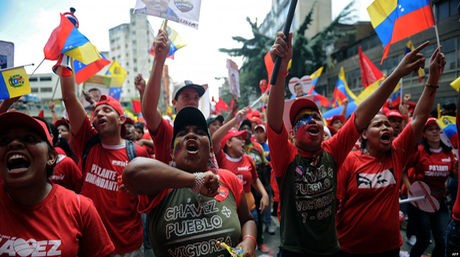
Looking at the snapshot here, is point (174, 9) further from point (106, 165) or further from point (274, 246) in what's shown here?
point (274, 246)

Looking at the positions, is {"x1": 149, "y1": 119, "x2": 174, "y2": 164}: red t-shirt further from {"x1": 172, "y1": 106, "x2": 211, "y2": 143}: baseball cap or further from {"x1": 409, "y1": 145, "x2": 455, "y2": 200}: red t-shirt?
{"x1": 409, "y1": 145, "x2": 455, "y2": 200}: red t-shirt

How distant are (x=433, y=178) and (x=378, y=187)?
2179mm

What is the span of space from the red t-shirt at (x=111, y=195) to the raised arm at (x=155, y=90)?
1.95 ft

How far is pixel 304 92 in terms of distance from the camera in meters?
6.89

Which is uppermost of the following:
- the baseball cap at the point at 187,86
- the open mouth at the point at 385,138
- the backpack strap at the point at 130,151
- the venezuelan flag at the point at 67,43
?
the venezuelan flag at the point at 67,43

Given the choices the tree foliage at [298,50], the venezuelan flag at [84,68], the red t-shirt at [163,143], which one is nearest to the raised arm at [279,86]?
the red t-shirt at [163,143]

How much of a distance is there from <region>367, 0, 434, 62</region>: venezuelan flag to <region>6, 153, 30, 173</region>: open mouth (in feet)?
11.5

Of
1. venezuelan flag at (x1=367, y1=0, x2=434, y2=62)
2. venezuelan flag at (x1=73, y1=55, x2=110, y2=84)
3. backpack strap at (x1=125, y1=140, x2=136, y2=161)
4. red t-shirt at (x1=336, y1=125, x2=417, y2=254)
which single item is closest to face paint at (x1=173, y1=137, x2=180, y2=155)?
backpack strap at (x1=125, y1=140, x2=136, y2=161)

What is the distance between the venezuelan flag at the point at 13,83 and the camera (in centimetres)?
281

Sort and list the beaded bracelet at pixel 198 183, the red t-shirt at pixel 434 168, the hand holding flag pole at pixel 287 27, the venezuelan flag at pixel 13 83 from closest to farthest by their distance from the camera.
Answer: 1. the beaded bracelet at pixel 198 183
2. the hand holding flag pole at pixel 287 27
3. the venezuelan flag at pixel 13 83
4. the red t-shirt at pixel 434 168

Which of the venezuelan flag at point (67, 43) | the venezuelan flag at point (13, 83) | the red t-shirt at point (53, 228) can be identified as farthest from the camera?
the venezuelan flag at point (67, 43)

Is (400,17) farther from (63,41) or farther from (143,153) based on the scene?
(63,41)

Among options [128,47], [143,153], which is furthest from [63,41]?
[128,47]

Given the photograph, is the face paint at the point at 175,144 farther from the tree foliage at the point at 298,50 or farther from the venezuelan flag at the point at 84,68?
the tree foliage at the point at 298,50
